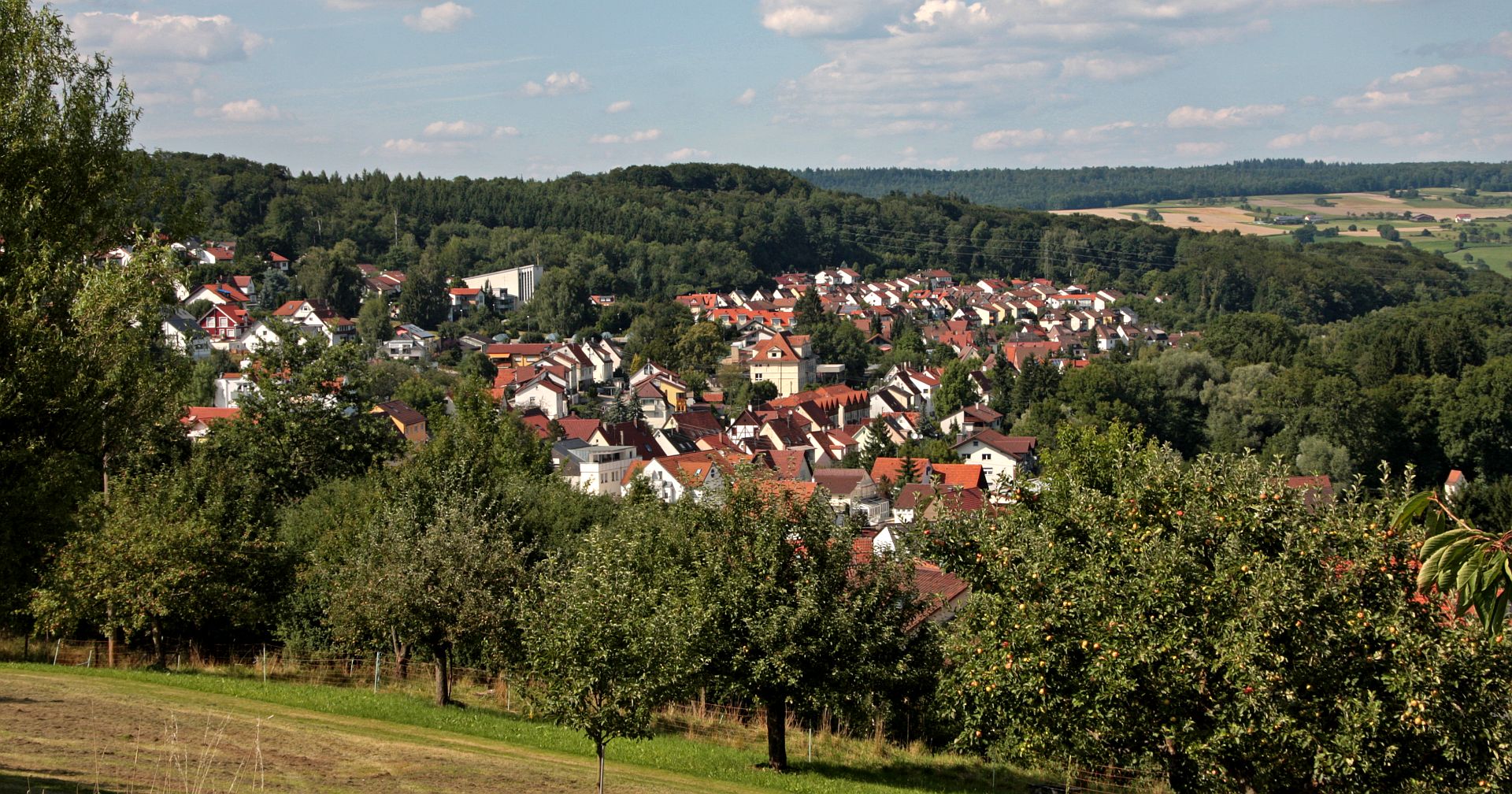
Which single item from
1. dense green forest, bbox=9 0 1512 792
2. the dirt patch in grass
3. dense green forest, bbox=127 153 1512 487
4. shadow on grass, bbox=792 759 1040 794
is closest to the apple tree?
dense green forest, bbox=9 0 1512 792

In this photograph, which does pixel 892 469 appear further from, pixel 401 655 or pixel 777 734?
pixel 777 734

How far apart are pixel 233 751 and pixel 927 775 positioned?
8651mm

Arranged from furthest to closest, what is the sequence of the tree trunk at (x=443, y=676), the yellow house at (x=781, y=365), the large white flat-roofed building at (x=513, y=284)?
the large white flat-roofed building at (x=513, y=284) < the yellow house at (x=781, y=365) < the tree trunk at (x=443, y=676)

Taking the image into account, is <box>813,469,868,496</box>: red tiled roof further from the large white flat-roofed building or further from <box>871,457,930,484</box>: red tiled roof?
the large white flat-roofed building

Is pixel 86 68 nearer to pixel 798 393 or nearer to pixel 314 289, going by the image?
pixel 798 393

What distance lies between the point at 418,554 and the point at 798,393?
76.8 m

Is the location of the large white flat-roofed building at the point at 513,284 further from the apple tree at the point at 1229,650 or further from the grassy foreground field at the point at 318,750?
the apple tree at the point at 1229,650

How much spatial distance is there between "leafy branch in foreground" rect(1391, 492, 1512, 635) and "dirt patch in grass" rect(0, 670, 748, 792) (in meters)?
8.84

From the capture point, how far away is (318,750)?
1359cm

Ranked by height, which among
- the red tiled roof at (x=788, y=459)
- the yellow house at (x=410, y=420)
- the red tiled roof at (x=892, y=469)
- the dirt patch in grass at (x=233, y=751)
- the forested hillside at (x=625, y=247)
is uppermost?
the forested hillside at (x=625, y=247)

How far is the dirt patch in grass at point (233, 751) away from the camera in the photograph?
37.1 feet

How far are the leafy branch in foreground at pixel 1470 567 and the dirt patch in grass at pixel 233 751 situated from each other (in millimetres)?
8841

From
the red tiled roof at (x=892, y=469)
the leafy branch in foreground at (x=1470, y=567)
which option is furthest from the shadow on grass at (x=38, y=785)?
the red tiled roof at (x=892, y=469)

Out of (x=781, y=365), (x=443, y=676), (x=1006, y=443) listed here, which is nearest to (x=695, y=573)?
(x=443, y=676)
